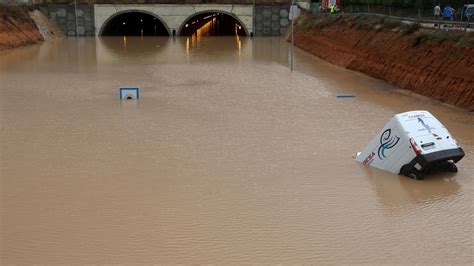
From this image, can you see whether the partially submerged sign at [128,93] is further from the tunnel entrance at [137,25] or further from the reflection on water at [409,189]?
the tunnel entrance at [137,25]

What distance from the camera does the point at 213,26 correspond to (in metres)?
71.9

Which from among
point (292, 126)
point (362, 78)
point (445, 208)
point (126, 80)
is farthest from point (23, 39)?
point (445, 208)

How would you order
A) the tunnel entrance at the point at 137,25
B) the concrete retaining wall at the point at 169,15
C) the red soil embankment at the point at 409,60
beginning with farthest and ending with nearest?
1. the tunnel entrance at the point at 137,25
2. the concrete retaining wall at the point at 169,15
3. the red soil embankment at the point at 409,60

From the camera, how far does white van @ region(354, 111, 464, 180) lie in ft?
35.5

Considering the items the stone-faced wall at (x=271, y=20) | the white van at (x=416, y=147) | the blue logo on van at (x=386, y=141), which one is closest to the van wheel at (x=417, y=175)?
the white van at (x=416, y=147)

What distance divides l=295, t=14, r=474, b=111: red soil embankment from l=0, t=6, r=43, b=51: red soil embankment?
930 inches

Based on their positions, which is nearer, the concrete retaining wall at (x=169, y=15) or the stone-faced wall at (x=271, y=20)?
the concrete retaining wall at (x=169, y=15)

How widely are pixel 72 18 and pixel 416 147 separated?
4849 cm

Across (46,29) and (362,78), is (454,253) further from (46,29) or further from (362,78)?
(46,29)

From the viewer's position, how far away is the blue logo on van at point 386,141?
11.4 meters

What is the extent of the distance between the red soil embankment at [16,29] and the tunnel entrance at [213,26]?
1706cm

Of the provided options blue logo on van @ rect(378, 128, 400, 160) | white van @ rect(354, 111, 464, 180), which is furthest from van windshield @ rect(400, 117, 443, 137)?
blue logo on van @ rect(378, 128, 400, 160)

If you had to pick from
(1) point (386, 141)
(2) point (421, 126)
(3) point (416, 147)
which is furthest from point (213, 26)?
(3) point (416, 147)

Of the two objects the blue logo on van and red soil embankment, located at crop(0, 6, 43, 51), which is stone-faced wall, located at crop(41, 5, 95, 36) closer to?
red soil embankment, located at crop(0, 6, 43, 51)
